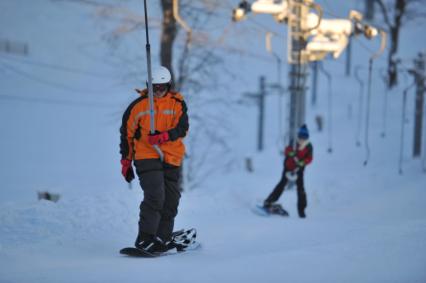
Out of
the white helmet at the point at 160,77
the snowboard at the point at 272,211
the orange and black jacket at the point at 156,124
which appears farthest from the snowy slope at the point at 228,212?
the white helmet at the point at 160,77

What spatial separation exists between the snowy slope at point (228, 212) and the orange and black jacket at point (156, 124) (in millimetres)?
1018

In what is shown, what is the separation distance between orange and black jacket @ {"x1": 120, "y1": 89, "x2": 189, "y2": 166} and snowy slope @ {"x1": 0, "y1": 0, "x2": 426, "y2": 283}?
3.34 feet

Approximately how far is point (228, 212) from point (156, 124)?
4499 millimetres

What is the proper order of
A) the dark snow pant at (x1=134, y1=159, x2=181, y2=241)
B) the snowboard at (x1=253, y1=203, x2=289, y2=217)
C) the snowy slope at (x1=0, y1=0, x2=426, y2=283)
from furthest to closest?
the snowboard at (x1=253, y1=203, x2=289, y2=217), the dark snow pant at (x1=134, y1=159, x2=181, y2=241), the snowy slope at (x1=0, y1=0, x2=426, y2=283)

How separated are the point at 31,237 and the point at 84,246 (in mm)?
685

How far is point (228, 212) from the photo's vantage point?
10.1 m

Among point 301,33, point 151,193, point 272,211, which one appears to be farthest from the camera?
point 301,33

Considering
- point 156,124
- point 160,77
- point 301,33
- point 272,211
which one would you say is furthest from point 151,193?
point 301,33

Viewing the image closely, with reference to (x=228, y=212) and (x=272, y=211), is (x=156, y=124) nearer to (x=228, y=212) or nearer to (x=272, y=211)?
(x=228, y=212)

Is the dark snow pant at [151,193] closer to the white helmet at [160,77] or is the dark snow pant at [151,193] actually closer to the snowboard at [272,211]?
the white helmet at [160,77]

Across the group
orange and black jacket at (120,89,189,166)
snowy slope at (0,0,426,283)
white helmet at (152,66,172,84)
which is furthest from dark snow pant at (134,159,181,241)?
white helmet at (152,66,172,84)

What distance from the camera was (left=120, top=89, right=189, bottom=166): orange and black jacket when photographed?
5902 mm

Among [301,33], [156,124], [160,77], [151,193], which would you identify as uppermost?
[301,33]

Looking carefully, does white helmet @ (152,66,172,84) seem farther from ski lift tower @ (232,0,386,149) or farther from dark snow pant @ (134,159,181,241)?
ski lift tower @ (232,0,386,149)
